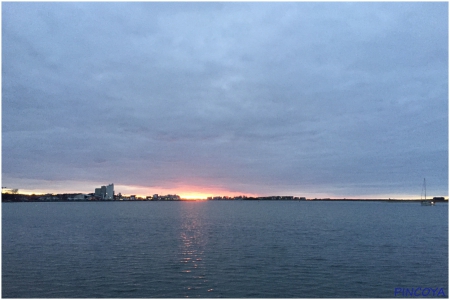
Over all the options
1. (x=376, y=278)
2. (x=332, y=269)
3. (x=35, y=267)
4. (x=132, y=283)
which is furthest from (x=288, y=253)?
(x=35, y=267)

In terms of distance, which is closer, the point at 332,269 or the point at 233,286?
the point at 233,286

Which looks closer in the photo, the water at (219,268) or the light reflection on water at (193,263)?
the water at (219,268)

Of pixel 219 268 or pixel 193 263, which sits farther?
pixel 193 263

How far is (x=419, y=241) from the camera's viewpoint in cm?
7338

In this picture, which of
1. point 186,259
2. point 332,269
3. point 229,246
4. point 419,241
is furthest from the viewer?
point 419,241

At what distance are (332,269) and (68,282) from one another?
118 ft

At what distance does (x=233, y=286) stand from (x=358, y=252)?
31164 mm

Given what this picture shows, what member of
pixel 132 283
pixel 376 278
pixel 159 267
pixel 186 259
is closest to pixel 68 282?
pixel 132 283

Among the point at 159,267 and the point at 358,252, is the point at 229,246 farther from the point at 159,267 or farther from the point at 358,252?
the point at 358,252

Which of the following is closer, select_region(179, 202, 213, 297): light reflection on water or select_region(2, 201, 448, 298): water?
select_region(2, 201, 448, 298): water

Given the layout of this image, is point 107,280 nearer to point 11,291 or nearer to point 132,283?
point 132,283

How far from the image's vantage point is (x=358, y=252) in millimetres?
58594

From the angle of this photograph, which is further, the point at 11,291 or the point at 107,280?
the point at 107,280

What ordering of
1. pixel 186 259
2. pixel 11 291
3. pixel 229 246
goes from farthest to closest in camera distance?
pixel 229 246, pixel 186 259, pixel 11 291
